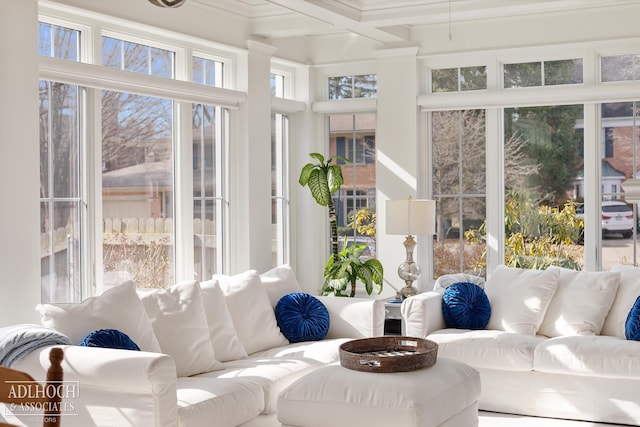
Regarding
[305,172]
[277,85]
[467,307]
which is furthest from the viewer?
[277,85]

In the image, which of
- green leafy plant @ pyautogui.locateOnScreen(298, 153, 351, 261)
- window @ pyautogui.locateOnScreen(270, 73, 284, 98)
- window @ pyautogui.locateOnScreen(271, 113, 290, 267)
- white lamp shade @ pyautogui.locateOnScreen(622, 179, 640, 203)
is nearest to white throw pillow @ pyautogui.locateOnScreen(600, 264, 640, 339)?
green leafy plant @ pyautogui.locateOnScreen(298, 153, 351, 261)

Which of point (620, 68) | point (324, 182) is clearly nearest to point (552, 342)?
point (620, 68)

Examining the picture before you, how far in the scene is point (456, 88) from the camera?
24.1ft

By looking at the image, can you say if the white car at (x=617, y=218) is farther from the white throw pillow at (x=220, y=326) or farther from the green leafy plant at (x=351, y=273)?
the white throw pillow at (x=220, y=326)

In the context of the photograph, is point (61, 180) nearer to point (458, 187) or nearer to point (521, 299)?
point (521, 299)

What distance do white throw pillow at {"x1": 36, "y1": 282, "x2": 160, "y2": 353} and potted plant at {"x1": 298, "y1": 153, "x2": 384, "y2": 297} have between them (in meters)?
2.91

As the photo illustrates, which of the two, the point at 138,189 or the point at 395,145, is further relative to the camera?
the point at 395,145

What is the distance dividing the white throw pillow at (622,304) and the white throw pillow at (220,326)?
2.44m

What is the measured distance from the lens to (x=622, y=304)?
551cm

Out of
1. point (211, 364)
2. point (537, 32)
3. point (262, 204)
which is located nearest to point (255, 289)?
point (211, 364)

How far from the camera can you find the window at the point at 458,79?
725cm

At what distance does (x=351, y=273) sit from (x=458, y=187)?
1.24 metres

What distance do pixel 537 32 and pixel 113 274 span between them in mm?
3948

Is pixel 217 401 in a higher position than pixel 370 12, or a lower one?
lower
